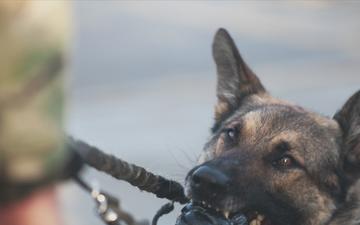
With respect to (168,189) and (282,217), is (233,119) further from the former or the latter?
(168,189)

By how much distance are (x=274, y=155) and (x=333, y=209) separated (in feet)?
1.21

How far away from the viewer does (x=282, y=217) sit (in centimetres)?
393

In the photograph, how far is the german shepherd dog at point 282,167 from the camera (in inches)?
147

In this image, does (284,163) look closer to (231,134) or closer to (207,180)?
(231,134)

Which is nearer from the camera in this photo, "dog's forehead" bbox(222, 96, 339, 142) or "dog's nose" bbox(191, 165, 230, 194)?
"dog's nose" bbox(191, 165, 230, 194)

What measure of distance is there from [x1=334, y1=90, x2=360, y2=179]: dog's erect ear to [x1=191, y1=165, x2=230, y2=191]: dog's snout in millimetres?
796

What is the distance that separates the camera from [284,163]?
416 centimetres

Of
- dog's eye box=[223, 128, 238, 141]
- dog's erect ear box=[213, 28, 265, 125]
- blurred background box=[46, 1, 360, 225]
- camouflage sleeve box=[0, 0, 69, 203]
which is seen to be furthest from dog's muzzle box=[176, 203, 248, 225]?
blurred background box=[46, 1, 360, 225]

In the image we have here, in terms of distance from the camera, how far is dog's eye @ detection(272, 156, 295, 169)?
415cm

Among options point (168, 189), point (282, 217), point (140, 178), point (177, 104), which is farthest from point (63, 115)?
point (177, 104)

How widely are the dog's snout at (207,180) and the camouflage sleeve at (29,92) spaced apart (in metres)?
2.15

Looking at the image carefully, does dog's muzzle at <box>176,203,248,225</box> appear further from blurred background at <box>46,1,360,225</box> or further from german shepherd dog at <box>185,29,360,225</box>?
blurred background at <box>46,1,360,225</box>

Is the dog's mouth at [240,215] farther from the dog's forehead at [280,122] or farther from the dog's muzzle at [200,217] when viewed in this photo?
the dog's forehead at [280,122]

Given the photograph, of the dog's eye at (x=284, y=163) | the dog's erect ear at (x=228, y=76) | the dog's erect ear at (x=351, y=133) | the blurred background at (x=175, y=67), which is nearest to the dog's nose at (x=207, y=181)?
the dog's eye at (x=284, y=163)
